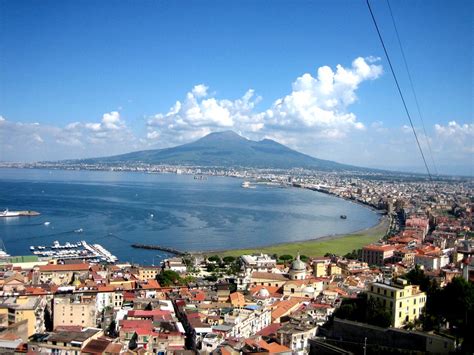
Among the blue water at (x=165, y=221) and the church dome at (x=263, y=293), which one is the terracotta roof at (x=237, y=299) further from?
the blue water at (x=165, y=221)

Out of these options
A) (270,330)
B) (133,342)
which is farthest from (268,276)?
(133,342)

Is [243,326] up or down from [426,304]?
down

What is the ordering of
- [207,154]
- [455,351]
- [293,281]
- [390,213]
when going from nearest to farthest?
[455,351] < [293,281] < [390,213] < [207,154]

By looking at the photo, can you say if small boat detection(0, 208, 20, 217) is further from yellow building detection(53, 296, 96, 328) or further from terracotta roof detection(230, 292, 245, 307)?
terracotta roof detection(230, 292, 245, 307)

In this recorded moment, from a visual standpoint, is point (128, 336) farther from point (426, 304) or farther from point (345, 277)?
point (345, 277)

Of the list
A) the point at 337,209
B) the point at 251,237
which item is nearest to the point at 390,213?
the point at 337,209

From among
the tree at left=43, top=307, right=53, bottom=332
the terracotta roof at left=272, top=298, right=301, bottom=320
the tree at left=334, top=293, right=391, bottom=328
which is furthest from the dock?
the tree at left=334, top=293, right=391, bottom=328

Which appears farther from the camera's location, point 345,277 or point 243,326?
point 345,277
